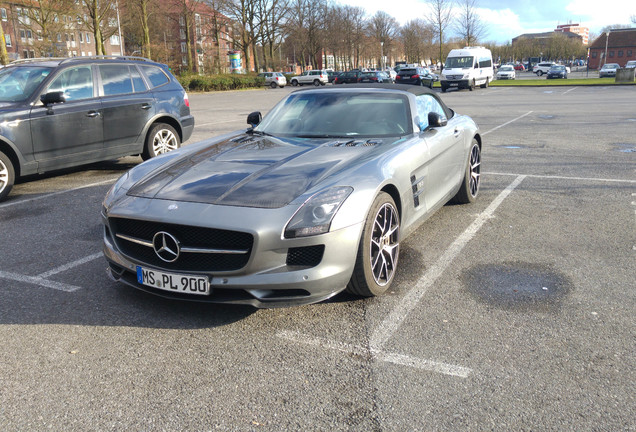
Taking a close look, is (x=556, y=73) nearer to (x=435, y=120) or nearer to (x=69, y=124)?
(x=69, y=124)

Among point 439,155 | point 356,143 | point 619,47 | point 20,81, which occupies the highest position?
point 619,47

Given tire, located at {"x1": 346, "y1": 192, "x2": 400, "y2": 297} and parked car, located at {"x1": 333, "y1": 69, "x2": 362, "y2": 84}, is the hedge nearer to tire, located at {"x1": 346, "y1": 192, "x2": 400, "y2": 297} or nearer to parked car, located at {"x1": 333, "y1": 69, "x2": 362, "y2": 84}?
parked car, located at {"x1": 333, "y1": 69, "x2": 362, "y2": 84}

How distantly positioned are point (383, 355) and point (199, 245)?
1.26m

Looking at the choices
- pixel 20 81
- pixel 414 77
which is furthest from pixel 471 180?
pixel 414 77

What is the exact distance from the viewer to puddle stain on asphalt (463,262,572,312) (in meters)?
3.75

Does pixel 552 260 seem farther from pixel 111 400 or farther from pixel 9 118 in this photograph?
pixel 9 118

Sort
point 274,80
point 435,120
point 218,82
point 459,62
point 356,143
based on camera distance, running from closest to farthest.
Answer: point 356,143 < point 435,120 < point 459,62 < point 218,82 < point 274,80

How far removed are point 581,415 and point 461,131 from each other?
3860mm

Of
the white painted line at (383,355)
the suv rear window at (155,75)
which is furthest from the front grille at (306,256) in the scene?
the suv rear window at (155,75)

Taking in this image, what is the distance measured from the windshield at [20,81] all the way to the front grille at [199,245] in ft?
16.4

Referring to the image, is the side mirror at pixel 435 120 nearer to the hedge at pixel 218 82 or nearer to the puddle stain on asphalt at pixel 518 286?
the puddle stain on asphalt at pixel 518 286

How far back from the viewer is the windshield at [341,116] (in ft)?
16.0

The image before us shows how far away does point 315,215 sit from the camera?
331cm

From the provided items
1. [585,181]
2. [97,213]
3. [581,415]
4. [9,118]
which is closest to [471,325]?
[581,415]
